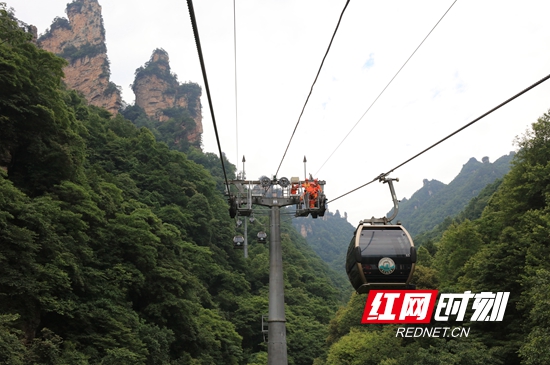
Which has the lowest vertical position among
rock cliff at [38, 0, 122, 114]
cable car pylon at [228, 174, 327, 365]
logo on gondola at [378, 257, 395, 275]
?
logo on gondola at [378, 257, 395, 275]

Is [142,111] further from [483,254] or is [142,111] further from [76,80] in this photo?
[483,254]

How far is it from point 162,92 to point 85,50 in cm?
2357

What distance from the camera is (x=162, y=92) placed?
114 metres

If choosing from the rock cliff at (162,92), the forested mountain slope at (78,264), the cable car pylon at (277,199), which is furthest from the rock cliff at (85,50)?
the cable car pylon at (277,199)

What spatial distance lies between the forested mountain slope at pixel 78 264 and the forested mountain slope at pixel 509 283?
34.5 feet

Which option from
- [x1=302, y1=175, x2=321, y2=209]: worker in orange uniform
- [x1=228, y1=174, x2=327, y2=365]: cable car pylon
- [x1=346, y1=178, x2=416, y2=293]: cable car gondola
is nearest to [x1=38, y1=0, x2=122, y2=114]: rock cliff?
[x1=228, y1=174, x2=327, y2=365]: cable car pylon

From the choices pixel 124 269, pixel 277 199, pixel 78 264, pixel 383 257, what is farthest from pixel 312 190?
pixel 124 269

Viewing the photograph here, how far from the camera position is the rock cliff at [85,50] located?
3558 inches

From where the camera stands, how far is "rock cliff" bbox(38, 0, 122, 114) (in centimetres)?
9038

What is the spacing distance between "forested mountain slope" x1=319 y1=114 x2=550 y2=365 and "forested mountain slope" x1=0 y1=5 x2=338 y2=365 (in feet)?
34.5

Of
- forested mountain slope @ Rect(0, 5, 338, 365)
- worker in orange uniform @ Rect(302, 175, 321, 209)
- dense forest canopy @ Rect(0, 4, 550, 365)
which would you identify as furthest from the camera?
worker in orange uniform @ Rect(302, 175, 321, 209)

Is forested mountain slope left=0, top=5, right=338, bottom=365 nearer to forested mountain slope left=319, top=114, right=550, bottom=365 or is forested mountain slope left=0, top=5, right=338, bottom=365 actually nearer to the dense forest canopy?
the dense forest canopy

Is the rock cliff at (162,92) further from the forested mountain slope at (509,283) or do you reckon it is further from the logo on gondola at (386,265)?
the logo on gondola at (386,265)

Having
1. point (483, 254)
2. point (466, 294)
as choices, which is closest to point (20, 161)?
point (466, 294)
